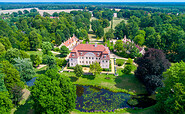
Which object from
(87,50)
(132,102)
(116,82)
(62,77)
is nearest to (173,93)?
(132,102)

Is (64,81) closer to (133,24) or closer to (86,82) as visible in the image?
(86,82)

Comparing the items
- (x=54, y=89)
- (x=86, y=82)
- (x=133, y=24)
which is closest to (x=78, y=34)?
(x=133, y=24)

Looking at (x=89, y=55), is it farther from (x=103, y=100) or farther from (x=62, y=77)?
(x=62, y=77)

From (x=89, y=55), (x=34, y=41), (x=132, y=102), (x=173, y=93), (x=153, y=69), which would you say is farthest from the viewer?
(x=34, y=41)

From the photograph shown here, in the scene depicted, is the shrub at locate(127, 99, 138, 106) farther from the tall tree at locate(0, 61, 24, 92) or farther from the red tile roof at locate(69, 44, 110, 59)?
the tall tree at locate(0, 61, 24, 92)

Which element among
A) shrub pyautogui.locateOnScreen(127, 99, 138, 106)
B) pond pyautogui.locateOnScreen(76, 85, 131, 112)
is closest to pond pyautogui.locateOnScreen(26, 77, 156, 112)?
pond pyautogui.locateOnScreen(76, 85, 131, 112)

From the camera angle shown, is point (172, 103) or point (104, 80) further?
point (104, 80)

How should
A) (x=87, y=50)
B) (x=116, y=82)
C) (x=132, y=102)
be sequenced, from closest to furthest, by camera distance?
(x=132, y=102), (x=116, y=82), (x=87, y=50)
